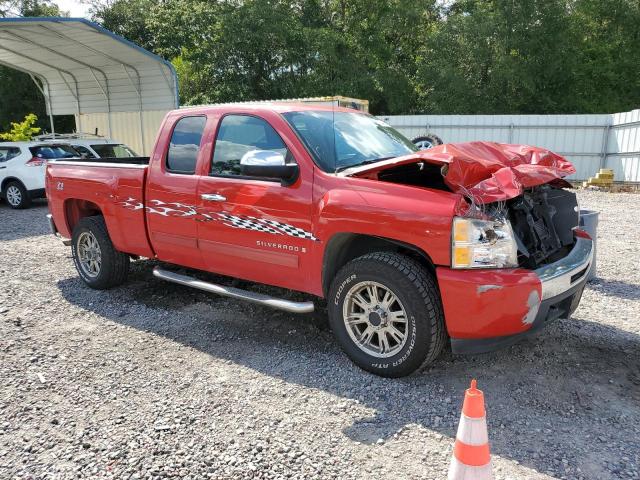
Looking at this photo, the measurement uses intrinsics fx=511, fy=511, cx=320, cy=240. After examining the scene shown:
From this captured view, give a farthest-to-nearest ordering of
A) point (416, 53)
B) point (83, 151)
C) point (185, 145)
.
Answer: point (416, 53)
point (83, 151)
point (185, 145)

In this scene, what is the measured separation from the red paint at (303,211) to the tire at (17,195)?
815 centimetres

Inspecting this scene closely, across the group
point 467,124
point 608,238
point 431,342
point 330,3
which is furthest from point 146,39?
point 431,342

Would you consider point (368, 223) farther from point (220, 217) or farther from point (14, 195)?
point (14, 195)

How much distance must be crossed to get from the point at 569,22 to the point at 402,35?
334 inches

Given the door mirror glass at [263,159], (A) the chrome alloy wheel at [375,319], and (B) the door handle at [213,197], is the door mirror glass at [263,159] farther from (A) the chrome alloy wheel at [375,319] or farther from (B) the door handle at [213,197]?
(A) the chrome alloy wheel at [375,319]

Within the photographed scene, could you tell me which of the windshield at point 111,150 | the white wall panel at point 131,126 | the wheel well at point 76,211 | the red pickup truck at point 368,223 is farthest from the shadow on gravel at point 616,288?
the white wall panel at point 131,126

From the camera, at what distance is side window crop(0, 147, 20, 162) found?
1247 cm

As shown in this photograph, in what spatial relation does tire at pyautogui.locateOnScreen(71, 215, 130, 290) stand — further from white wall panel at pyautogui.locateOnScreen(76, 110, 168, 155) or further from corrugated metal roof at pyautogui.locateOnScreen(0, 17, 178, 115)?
white wall panel at pyautogui.locateOnScreen(76, 110, 168, 155)

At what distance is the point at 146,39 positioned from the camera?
105 ft

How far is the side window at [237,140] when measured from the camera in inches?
164

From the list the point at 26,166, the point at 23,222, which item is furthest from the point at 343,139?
the point at 26,166

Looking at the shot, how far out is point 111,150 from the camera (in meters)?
12.9

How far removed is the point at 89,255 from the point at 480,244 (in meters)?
4.50

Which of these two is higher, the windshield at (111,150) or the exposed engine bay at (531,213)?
the windshield at (111,150)
